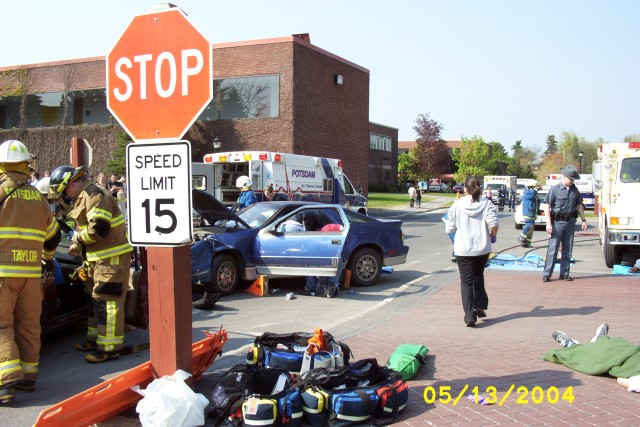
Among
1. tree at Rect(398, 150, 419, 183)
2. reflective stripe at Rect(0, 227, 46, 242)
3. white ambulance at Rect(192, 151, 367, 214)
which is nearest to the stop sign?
reflective stripe at Rect(0, 227, 46, 242)

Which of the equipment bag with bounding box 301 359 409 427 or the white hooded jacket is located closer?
the equipment bag with bounding box 301 359 409 427

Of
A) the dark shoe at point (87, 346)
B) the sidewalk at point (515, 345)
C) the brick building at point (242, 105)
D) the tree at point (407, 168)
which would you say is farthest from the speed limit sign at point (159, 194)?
the tree at point (407, 168)

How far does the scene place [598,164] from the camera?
49.3ft

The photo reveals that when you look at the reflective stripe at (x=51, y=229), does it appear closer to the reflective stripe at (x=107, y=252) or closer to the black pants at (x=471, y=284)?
the reflective stripe at (x=107, y=252)

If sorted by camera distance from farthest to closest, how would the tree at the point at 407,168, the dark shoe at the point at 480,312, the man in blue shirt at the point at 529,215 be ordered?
1. the tree at the point at 407,168
2. the man in blue shirt at the point at 529,215
3. the dark shoe at the point at 480,312

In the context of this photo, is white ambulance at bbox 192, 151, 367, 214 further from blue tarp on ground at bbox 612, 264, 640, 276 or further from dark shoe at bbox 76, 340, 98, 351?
dark shoe at bbox 76, 340, 98, 351

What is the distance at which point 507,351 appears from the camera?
6.31 m

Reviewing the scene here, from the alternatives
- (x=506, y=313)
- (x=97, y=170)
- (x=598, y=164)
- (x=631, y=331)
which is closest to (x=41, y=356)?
(x=506, y=313)

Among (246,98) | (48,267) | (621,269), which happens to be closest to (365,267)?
(621,269)

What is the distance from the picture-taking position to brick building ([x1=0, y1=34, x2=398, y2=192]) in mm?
29438

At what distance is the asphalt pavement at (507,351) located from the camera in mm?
4543

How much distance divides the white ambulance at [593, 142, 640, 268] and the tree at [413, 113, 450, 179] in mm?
59494

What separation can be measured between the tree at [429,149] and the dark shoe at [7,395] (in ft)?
231

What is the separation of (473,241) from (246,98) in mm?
24086
